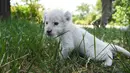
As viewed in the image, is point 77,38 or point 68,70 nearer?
point 68,70

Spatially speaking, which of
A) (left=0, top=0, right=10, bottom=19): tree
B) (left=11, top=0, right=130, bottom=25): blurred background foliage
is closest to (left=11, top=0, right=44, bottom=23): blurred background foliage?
(left=11, top=0, right=130, bottom=25): blurred background foliage

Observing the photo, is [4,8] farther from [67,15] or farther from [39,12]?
[67,15]

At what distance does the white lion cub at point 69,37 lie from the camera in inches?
125

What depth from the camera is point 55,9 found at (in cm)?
326

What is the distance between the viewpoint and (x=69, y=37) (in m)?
3.27

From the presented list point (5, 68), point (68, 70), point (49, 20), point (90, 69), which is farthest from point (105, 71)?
point (5, 68)

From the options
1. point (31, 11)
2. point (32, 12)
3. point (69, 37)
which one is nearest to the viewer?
point (69, 37)

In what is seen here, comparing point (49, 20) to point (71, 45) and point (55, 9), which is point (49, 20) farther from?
point (71, 45)

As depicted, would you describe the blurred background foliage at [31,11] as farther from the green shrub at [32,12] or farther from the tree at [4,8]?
the tree at [4,8]

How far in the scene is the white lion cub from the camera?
3164 mm

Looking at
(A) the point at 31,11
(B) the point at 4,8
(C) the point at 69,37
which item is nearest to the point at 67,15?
(C) the point at 69,37

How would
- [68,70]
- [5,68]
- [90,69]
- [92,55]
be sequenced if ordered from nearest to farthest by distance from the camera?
[5,68] < [68,70] < [90,69] < [92,55]

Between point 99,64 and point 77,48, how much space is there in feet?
1.05

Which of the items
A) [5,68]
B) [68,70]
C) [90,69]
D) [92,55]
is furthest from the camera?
[92,55]
